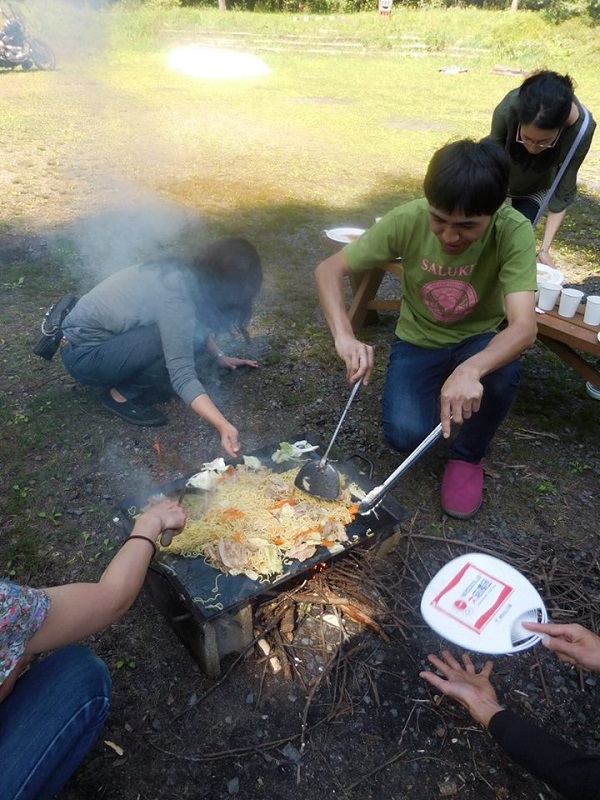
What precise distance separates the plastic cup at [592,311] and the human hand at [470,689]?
2.57 meters

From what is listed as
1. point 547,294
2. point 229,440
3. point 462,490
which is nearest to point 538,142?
point 547,294

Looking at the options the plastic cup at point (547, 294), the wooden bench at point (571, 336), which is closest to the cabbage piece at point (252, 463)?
the wooden bench at point (571, 336)

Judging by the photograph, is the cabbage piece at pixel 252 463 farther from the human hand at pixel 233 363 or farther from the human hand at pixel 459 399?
the human hand at pixel 233 363

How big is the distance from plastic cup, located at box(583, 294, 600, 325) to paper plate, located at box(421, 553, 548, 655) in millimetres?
1962

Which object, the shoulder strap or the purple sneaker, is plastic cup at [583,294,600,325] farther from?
the purple sneaker

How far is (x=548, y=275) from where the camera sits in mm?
4199

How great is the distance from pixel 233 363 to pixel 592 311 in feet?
8.86

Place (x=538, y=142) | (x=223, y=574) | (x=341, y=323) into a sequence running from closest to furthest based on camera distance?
(x=223, y=574)
(x=341, y=323)
(x=538, y=142)

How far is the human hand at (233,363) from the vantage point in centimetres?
460

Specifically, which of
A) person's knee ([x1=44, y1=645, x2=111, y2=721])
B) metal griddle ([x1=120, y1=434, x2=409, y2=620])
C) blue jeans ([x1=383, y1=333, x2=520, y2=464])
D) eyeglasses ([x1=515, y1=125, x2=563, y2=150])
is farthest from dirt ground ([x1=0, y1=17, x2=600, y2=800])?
eyeglasses ([x1=515, y1=125, x2=563, y2=150])

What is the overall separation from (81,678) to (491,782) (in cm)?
171

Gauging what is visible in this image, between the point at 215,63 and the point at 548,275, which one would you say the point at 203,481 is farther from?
the point at 215,63

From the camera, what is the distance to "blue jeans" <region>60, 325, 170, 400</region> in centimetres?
392

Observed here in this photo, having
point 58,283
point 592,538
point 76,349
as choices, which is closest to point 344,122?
point 58,283
